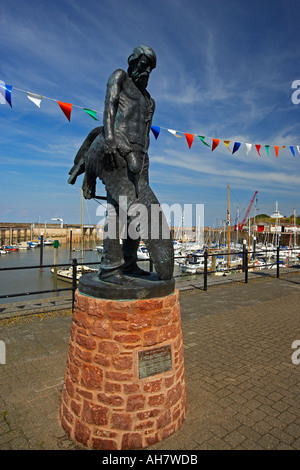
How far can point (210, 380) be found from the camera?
11.5ft

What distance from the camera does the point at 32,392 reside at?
3158 mm

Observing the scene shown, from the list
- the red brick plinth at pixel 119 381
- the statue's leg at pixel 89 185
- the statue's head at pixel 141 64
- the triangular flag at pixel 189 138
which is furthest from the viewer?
the triangular flag at pixel 189 138

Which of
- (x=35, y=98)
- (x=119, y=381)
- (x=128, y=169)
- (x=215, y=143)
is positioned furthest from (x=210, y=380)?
(x=215, y=143)

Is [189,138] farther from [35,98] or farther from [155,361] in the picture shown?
[155,361]

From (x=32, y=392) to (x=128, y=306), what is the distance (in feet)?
5.47

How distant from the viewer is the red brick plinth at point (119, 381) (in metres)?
2.44

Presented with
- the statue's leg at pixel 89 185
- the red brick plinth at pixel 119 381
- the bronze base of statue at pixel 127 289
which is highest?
the statue's leg at pixel 89 185

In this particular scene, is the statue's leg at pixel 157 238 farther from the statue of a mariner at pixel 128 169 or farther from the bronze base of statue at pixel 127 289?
the bronze base of statue at pixel 127 289

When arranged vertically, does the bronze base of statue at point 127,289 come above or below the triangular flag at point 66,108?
below

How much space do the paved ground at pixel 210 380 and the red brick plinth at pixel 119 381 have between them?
0.18m

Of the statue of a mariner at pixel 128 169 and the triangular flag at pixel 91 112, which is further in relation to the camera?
the triangular flag at pixel 91 112

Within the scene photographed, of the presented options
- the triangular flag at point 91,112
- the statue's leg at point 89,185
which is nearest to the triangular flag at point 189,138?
the triangular flag at point 91,112

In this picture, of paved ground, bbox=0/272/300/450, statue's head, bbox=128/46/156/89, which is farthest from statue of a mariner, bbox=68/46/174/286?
paved ground, bbox=0/272/300/450
